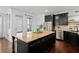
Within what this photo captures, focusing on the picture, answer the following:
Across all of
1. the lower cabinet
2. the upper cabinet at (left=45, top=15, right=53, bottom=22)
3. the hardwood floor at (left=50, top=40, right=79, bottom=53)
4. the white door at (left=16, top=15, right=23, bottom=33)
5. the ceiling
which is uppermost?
the ceiling

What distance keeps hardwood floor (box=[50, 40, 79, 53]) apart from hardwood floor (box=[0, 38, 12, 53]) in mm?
825

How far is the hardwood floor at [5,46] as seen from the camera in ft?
6.16

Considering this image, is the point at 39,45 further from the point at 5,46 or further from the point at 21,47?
the point at 5,46

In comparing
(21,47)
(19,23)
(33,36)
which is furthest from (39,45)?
(19,23)

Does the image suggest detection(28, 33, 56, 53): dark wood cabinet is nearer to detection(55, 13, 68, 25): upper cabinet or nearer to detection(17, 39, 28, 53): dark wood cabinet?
detection(17, 39, 28, 53): dark wood cabinet

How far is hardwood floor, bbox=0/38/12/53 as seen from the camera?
6.16 feet

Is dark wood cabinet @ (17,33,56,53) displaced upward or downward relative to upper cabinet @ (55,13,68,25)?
downward

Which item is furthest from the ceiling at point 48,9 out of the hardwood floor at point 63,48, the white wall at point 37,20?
the hardwood floor at point 63,48

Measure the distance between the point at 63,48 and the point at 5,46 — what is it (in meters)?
1.07

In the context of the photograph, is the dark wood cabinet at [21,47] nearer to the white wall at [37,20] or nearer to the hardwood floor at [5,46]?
the hardwood floor at [5,46]

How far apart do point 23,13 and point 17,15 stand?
0.11m

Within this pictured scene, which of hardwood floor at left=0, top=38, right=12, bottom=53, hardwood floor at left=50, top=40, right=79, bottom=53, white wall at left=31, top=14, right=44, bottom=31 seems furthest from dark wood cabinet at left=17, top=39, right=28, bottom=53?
hardwood floor at left=50, top=40, right=79, bottom=53

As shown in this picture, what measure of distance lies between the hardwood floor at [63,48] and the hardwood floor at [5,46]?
0.83 metres

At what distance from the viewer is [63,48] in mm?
1961
